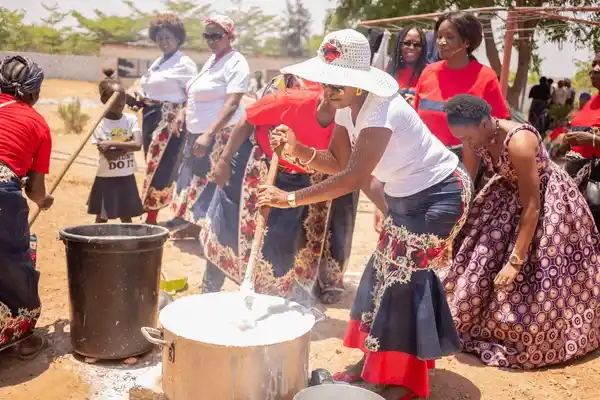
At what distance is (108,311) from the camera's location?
3.44 metres

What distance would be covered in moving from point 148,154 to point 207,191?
1.21 meters

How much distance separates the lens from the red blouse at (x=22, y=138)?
3.34m

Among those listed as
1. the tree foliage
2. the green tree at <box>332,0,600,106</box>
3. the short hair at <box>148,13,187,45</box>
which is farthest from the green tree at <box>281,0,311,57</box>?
the short hair at <box>148,13,187,45</box>

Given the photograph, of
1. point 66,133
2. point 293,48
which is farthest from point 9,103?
point 293,48

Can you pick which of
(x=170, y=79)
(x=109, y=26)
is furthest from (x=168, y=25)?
(x=109, y=26)

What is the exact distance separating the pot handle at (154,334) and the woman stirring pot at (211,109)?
2102 mm

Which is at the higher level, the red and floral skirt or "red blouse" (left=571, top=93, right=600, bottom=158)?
"red blouse" (left=571, top=93, right=600, bottom=158)

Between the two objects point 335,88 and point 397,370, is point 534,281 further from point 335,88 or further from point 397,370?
point 335,88

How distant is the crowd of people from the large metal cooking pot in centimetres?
54

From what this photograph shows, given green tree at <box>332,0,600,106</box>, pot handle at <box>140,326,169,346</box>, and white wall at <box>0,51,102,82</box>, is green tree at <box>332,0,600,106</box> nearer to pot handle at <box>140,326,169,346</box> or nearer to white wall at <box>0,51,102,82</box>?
pot handle at <box>140,326,169,346</box>

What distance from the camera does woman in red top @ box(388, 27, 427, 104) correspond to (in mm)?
5355

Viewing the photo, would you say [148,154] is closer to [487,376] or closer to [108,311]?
[108,311]

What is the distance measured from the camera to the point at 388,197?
318 centimetres

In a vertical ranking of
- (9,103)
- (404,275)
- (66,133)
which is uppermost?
(9,103)
